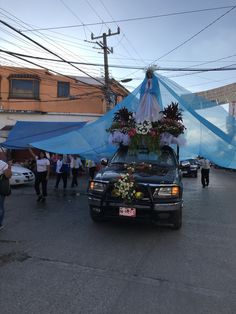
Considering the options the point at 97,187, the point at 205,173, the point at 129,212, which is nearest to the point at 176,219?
the point at 129,212

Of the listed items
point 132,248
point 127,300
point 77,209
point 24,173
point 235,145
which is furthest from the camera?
point 24,173

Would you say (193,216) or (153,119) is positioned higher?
(153,119)

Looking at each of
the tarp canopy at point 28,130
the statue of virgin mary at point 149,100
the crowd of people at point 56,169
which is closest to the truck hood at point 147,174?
the statue of virgin mary at point 149,100

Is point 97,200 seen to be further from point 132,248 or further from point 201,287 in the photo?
point 201,287

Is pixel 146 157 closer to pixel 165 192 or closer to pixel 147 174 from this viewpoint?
pixel 147 174

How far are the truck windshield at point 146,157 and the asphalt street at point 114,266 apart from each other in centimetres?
159

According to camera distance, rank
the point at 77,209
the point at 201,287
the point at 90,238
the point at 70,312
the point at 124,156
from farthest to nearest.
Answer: the point at 77,209 < the point at 124,156 < the point at 90,238 < the point at 201,287 < the point at 70,312

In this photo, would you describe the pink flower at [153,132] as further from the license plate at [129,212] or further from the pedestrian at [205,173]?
the pedestrian at [205,173]

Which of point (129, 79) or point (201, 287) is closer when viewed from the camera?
point (201, 287)

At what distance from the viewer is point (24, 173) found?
54.5 ft

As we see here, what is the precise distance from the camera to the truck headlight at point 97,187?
25.1ft

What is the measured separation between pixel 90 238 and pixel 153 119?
4.40 m

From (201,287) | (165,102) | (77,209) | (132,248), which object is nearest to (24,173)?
(77,209)

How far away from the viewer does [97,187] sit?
773 centimetres
